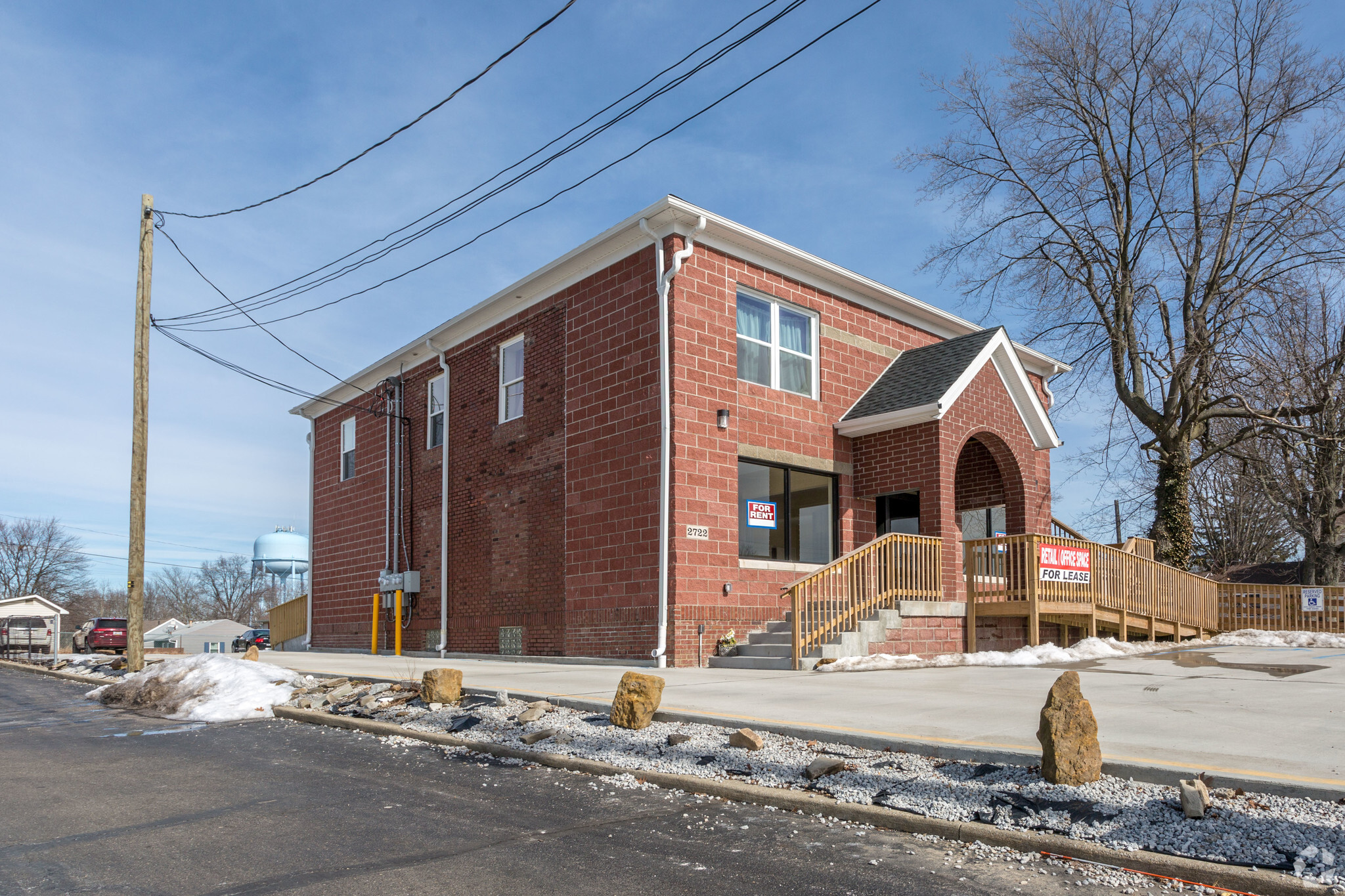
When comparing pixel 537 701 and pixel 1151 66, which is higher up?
pixel 1151 66

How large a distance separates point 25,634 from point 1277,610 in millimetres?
37384

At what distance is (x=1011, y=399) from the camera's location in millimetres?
17531

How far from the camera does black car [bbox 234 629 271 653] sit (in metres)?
39.2

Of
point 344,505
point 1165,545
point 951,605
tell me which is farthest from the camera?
point 344,505

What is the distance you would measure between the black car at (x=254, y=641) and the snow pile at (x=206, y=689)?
21340mm

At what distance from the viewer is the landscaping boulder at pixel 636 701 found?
793cm

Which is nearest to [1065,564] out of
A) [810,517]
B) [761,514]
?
[810,517]

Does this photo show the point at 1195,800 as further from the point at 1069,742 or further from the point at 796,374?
the point at 796,374

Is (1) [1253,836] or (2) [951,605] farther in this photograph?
(2) [951,605]

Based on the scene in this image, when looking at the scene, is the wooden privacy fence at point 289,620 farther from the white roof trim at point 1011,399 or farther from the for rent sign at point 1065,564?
the for rent sign at point 1065,564

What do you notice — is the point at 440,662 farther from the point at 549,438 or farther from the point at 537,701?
the point at 537,701

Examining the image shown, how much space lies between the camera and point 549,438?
1706cm

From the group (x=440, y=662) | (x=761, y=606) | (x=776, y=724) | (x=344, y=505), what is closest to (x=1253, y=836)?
(x=776, y=724)

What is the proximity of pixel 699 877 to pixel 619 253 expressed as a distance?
12421 mm
